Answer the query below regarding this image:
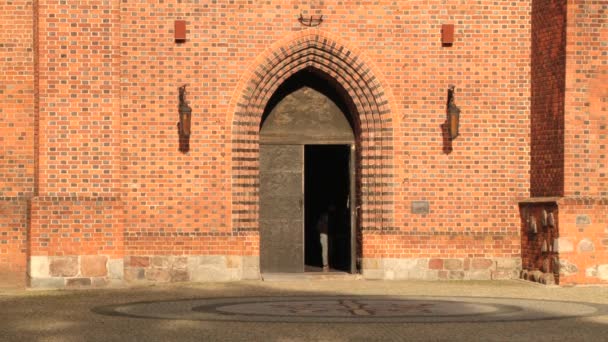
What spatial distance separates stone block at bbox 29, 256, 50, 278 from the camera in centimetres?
1725

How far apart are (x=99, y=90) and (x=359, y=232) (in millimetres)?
4859

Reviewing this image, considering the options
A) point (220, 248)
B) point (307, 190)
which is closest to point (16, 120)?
point (220, 248)

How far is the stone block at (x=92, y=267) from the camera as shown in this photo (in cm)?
1736

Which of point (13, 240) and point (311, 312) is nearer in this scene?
point (311, 312)

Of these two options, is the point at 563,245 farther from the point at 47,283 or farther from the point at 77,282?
the point at 47,283

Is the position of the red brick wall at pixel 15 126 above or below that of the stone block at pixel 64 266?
above

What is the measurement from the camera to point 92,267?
17.4 meters

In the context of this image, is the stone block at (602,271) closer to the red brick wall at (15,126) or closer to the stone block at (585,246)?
the stone block at (585,246)

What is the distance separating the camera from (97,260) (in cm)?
1744

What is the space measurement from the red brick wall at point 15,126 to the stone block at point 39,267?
1096 millimetres

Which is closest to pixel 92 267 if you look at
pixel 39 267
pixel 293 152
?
pixel 39 267

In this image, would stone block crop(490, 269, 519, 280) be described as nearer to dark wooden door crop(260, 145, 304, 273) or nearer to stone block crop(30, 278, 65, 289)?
dark wooden door crop(260, 145, 304, 273)

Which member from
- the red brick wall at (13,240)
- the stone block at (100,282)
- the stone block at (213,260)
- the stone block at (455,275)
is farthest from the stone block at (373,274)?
the red brick wall at (13,240)

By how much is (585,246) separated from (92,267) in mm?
7364
